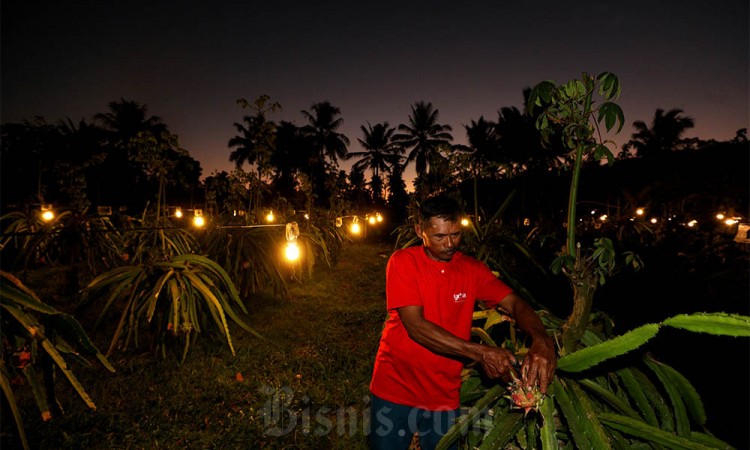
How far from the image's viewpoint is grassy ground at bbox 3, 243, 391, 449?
2.87 m

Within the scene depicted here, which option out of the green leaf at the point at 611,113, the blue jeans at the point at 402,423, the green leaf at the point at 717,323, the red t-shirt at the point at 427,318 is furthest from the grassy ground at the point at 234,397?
the green leaf at the point at 611,113

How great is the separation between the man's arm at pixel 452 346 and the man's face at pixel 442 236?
0.34 meters

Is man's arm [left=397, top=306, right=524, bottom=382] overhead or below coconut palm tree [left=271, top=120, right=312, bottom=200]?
below

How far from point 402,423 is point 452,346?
627mm

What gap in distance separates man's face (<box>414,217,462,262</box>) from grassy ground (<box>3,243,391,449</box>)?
6.92 ft

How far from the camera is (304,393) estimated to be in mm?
3561

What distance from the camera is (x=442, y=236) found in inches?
73.5

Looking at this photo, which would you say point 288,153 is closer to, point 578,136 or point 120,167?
point 120,167

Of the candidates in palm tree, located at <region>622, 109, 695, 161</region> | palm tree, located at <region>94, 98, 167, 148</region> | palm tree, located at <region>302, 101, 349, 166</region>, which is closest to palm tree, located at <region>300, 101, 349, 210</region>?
palm tree, located at <region>302, 101, 349, 166</region>

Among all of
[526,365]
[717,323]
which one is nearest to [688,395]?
[717,323]

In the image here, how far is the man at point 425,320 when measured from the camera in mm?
1829

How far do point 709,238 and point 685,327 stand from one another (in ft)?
22.7

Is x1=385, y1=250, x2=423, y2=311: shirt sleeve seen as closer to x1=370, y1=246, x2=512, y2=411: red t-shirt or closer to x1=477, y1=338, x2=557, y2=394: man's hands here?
x1=370, y1=246, x2=512, y2=411: red t-shirt

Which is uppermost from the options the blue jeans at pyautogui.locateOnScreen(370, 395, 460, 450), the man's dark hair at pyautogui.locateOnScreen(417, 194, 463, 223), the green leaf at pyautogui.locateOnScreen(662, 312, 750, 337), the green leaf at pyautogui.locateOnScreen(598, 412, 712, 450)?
the man's dark hair at pyautogui.locateOnScreen(417, 194, 463, 223)
